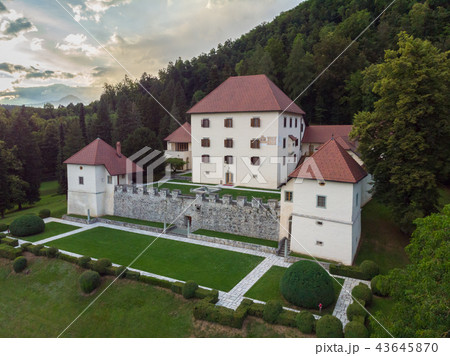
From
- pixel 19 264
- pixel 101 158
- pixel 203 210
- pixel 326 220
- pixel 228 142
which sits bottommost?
pixel 19 264

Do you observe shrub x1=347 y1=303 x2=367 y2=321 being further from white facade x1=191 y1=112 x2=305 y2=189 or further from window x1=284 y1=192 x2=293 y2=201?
white facade x1=191 y1=112 x2=305 y2=189

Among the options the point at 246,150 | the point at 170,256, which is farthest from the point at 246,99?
the point at 170,256

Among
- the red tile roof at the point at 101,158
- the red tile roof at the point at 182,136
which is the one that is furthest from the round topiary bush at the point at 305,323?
the red tile roof at the point at 182,136

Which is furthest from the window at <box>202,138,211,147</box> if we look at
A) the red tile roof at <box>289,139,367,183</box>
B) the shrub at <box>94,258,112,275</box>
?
the shrub at <box>94,258,112,275</box>

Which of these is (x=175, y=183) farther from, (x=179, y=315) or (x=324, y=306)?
(x=324, y=306)

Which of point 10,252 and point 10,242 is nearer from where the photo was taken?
point 10,252

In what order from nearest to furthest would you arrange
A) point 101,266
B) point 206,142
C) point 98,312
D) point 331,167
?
point 98,312 → point 101,266 → point 331,167 → point 206,142

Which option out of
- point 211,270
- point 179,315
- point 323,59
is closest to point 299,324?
point 179,315

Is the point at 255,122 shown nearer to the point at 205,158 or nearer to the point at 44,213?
the point at 205,158
